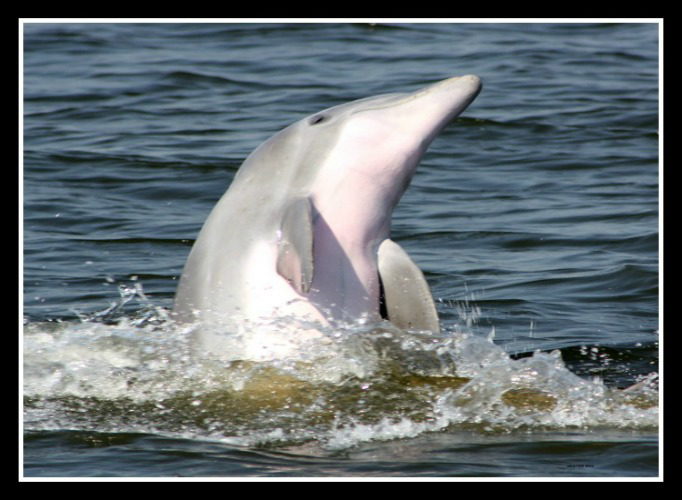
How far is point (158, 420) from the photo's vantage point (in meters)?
6.70

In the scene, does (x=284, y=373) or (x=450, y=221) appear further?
(x=450, y=221)

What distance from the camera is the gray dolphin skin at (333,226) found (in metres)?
7.15

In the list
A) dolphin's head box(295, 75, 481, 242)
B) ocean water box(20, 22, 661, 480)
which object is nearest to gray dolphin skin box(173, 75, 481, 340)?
dolphin's head box(295, 75, 481, 242)

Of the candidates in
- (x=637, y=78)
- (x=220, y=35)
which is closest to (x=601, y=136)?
(x=637, y=78)

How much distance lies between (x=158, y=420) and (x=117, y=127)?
952cm

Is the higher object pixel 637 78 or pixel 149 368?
pixel 637 78

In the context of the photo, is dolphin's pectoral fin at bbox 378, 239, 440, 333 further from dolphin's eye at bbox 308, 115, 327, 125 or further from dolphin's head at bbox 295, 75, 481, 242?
dolphin's eye at bbox 308, 115, 327, 125

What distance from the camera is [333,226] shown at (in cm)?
720

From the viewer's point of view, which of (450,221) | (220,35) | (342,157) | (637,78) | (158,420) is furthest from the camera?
Answer: (220,35)

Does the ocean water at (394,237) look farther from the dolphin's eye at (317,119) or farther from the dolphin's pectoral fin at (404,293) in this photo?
the dolphin's eye at (317,119)

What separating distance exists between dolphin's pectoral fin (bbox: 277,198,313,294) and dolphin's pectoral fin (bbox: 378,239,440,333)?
1.99 ft

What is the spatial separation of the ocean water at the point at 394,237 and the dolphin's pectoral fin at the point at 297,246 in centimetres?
52

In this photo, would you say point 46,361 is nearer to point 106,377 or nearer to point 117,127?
point 106,377

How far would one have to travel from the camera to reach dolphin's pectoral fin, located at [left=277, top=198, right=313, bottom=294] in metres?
6.73
